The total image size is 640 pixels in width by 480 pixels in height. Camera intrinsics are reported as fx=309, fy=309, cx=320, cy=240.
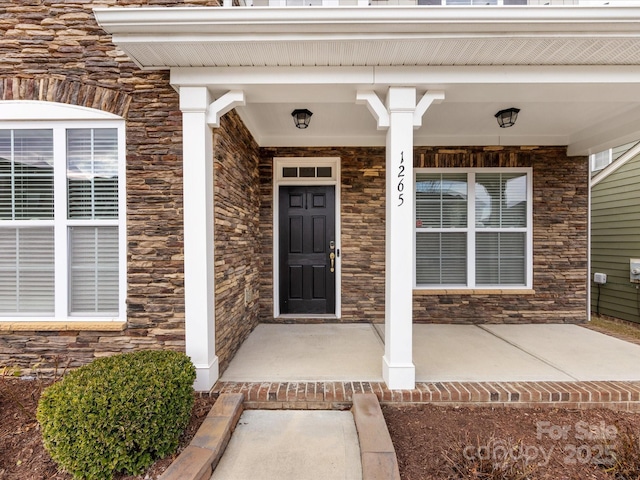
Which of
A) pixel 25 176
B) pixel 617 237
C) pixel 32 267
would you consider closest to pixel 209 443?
pixel 32 267

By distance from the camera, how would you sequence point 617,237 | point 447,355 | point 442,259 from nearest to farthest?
point 447,355 < point 442,259 < point 617,237

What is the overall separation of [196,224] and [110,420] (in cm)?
138

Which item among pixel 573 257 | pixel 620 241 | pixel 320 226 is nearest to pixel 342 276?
pixel 320 226

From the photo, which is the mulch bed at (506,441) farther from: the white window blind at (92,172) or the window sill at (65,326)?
the white window blind at (92,172)

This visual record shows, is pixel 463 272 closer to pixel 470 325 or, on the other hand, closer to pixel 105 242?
pixel 470 325

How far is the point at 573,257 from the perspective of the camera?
4.41 meters

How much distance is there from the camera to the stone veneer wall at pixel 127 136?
2545mm

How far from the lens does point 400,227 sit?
2.47 m

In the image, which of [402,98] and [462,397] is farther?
[402,98]

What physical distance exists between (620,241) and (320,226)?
5750 mm

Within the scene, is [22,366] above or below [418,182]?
below

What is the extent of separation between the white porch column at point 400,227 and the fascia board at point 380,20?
493mm

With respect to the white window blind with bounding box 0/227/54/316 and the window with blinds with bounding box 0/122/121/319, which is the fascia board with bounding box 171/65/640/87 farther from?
the white window blind with bounding box 0/227/54/316

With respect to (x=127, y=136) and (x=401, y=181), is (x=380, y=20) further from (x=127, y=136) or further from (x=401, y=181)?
(x=127, y=136)
